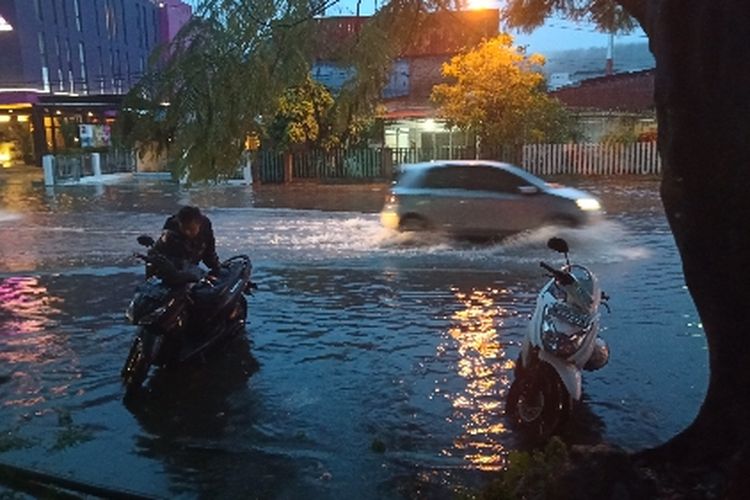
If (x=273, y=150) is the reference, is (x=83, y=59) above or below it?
above

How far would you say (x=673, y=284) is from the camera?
1055cm

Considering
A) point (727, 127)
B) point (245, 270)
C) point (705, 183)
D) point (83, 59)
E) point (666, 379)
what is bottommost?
point (666, 379)

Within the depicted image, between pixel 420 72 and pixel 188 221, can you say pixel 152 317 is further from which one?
pixel 420 72

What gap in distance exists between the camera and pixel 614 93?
33125mm

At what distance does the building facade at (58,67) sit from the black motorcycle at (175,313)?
1113 inches

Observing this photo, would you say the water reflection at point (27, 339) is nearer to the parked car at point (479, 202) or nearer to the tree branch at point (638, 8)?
the tree branch at point (638, 8)

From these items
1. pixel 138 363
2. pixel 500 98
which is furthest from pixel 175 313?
pixel 500 98

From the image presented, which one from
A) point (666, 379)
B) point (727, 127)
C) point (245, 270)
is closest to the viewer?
point (727, 127)

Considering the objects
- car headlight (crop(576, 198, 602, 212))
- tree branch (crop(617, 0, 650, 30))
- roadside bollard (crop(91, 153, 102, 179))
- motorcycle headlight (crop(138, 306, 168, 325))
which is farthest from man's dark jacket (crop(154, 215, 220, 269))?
roadside bollard (crop(91, 153, 102, 179))

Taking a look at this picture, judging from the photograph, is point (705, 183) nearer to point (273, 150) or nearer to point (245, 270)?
point (245, 270)

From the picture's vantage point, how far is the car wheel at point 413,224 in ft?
49.5

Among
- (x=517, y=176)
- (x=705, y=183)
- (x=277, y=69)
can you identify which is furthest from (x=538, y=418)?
(x=517, y=176)

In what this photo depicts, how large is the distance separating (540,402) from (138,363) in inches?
129

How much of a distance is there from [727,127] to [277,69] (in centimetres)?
354
